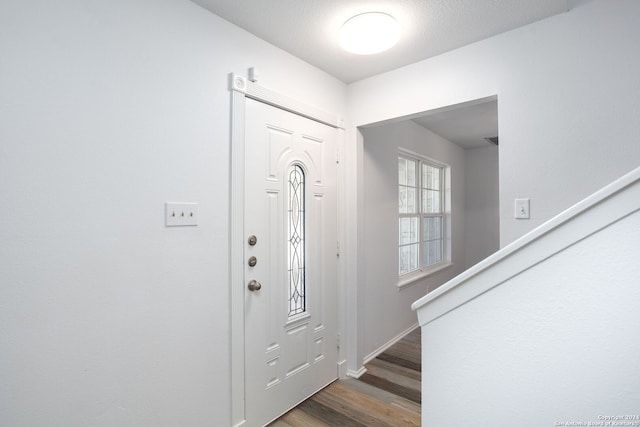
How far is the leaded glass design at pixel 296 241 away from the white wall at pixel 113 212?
512 mm

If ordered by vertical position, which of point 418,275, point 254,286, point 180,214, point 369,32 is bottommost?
point 418,275

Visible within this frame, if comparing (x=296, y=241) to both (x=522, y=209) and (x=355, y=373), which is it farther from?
(x=522, y=209)

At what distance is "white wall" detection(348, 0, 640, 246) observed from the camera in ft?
5.30

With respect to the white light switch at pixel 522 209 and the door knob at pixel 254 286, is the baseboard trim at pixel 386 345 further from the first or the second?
the white light switch at pixel 522 209

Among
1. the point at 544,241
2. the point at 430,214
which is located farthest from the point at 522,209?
the point at 430,214

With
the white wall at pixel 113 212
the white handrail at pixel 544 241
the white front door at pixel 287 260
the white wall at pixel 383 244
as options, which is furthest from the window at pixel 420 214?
the white handrail at pixel 544 241

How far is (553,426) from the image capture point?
0.80 m

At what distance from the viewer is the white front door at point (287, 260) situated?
193cm

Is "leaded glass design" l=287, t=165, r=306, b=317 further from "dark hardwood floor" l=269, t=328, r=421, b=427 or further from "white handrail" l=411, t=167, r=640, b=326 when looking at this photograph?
"white handrail" l=411, t=167, r=640, b=326

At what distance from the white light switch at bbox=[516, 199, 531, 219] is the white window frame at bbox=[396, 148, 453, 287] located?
1667mm

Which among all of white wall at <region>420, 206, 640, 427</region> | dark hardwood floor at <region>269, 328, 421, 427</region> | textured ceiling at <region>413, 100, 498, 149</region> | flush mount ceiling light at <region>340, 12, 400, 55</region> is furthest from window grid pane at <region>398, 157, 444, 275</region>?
white wall at <region>420, 206, 640, 427</region>

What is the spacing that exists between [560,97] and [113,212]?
7.52 ft

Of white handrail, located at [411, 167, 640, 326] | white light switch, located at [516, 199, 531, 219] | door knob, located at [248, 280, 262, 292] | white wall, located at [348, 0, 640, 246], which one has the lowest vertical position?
door knob, located at [248, 280, 262, 292]

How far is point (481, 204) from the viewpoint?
5.04 m
